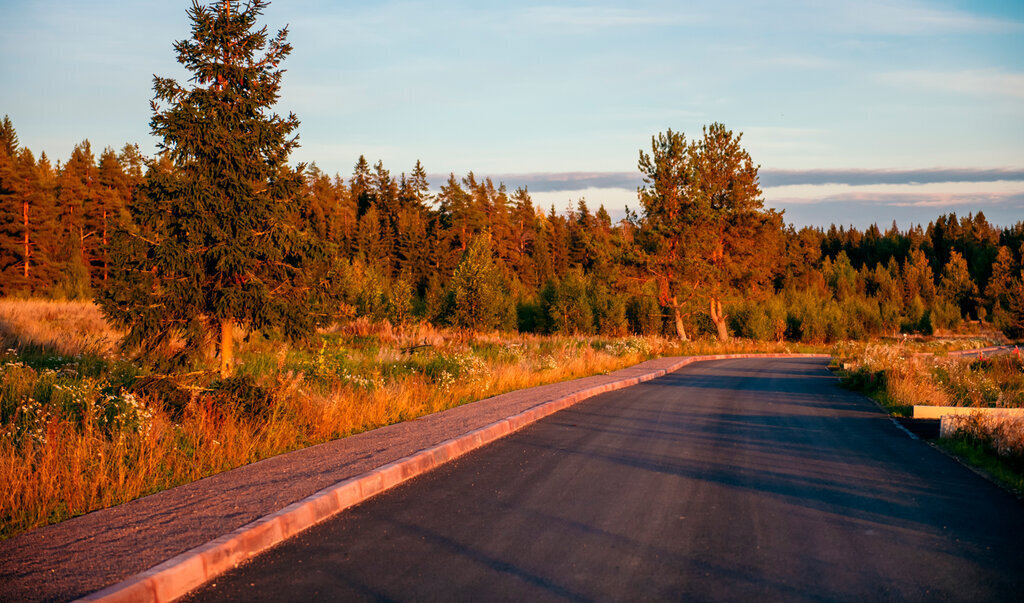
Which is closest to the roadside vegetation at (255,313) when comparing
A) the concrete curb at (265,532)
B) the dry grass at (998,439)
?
the concrete curb at (265,532)

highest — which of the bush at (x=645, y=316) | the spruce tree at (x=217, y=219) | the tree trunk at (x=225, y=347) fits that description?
the spruce tree at (x=217, y=219)

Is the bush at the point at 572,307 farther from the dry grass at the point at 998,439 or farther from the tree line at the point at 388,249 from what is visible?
the dry grass at the point at 998,439

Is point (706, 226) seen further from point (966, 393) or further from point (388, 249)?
point (388, 249)

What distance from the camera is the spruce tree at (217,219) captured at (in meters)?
10.1

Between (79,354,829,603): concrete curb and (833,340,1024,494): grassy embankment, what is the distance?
21.2ft

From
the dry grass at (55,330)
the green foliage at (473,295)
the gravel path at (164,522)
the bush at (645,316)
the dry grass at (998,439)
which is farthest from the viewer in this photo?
the bush at (645,316)

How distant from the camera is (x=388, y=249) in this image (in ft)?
280

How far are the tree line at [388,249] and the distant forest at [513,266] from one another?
0.69ft

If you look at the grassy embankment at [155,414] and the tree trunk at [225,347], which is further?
the tree trunk at [225,347]

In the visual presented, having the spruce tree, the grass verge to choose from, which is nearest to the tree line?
the spruce tree

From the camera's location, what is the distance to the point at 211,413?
31.4 feet

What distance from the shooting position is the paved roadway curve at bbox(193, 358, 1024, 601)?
15.0ft

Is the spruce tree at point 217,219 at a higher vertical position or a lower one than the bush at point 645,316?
higher

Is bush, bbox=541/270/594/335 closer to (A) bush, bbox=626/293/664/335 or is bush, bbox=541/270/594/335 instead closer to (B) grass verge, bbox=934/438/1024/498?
(A) bush, bbox=626/293/664/335
